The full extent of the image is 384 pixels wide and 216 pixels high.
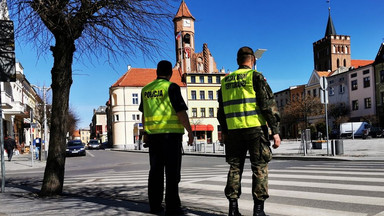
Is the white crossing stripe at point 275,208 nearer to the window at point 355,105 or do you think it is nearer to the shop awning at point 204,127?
the window at point 355,105

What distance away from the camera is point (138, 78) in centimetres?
6744

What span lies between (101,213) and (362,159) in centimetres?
1129

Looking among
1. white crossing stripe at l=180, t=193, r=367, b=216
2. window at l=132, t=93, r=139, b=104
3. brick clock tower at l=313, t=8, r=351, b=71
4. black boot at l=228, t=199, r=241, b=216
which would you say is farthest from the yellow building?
black boot at l=228, t=199, r=241, b=216

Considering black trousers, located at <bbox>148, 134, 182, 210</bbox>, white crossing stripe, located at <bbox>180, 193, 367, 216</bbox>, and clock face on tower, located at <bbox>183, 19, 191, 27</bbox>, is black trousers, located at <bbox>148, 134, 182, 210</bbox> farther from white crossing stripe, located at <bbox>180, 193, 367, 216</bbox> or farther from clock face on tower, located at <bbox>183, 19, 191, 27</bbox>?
clock face on tower, located at <bbox>183, 19, 191, 27</bbox>

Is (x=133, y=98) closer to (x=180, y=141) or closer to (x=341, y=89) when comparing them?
(x=341, y=89)

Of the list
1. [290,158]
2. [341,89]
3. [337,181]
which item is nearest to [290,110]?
[341,89]

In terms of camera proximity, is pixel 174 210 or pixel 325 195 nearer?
pixel 174 210

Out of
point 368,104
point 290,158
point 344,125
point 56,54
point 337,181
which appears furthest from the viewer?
point 368,104

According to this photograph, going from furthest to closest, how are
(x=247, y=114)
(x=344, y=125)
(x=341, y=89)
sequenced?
(x=341, y=89) < (x=344, y=125) < (x=247, y=114)

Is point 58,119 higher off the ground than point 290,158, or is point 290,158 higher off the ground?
point 58,119

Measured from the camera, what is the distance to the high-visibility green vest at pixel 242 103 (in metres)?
4.09

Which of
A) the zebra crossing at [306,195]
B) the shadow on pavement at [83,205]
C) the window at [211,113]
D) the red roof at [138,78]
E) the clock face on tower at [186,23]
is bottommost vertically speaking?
the zebra crossing at [306,195]

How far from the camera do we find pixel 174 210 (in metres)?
4.40

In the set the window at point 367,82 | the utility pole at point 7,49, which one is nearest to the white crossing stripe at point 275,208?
the utility pole at point 7,49
